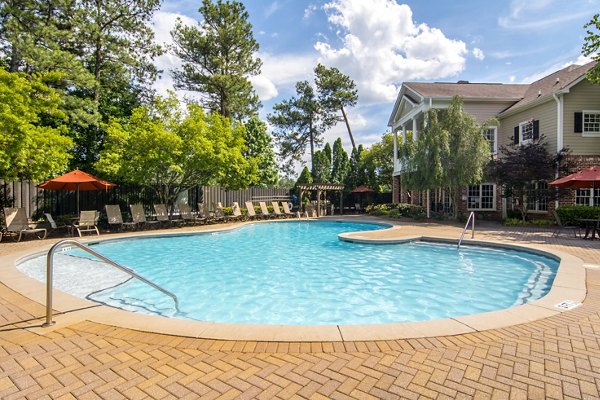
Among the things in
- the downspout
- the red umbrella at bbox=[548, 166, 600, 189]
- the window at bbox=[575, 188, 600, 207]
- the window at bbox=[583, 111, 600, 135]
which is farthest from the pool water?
the window at bbox=[583, 111, 600, 135]

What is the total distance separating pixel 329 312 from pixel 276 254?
4.71 metres

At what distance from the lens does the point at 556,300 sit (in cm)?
417

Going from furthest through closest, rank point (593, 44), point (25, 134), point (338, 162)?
1. point (338, 162)
2. point (593, 44)
3. point (25, 134)

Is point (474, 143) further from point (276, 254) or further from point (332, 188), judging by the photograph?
point (276, 254)

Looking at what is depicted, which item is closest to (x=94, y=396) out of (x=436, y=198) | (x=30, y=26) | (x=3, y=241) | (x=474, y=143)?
(x=3, y=241)

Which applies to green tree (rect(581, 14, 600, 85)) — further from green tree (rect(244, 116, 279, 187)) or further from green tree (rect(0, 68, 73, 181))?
green tree (rect(244, 116, 279, 187))

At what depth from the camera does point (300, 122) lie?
30.8m

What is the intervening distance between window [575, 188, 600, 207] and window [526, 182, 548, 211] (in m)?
1.15

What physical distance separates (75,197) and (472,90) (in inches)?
854

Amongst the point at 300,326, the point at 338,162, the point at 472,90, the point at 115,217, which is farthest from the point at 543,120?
the point at 115,217

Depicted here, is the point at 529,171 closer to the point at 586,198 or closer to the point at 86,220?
the point at 586,198

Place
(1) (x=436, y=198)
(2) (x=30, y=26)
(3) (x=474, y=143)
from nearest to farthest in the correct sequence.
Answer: (3) (x=474, y=143), (2) (x=30, y=26), (1) (x=436, y=198)

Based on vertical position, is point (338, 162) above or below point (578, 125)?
below

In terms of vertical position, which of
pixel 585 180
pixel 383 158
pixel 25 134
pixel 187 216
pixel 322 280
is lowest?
pixel 322 280
